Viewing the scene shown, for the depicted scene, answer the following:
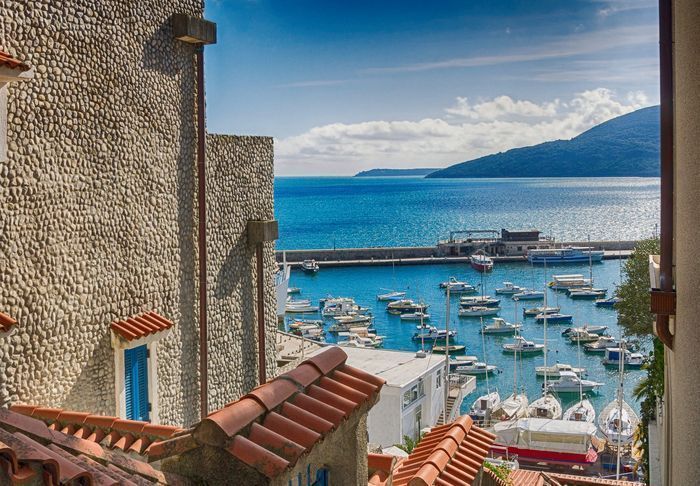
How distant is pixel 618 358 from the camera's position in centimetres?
4028

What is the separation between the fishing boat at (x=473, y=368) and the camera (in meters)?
38.9

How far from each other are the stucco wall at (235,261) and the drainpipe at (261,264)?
86 millimetres

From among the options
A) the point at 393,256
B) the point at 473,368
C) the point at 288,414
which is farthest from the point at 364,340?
the point at 288,414

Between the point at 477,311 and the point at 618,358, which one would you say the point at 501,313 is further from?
the point at 618,358

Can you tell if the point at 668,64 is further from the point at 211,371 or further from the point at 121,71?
the point at 211,371

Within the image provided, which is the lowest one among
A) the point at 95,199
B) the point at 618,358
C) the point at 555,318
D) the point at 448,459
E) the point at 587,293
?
the point at 618,358

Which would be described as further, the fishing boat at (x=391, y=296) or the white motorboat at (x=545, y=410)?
the fishing boat at (x=391, y=296)

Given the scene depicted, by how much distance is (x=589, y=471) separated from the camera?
997 inches

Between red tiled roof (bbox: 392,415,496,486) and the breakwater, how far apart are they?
7634 cm

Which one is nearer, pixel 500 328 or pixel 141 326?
pixel 141 326

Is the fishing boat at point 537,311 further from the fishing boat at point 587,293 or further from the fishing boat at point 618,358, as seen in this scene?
A: the fishing boat at point 618,358

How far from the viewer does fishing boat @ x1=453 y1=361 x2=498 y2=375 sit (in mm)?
38906

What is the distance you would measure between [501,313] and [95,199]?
1946 inches

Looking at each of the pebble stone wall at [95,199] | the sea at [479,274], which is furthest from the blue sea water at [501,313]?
the pebble stone wall at [95,199]
